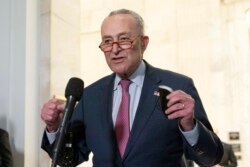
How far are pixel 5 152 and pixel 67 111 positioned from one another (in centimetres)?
203

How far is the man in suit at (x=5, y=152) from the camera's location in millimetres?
3297

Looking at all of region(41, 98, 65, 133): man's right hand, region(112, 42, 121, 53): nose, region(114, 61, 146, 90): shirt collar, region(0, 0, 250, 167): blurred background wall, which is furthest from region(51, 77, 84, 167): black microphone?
region(0, 0, 250, 167): blurred background wall

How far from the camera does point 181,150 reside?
1948 millimetres

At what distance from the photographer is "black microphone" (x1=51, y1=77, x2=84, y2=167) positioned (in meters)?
1.49

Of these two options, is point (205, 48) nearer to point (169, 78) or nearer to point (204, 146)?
point (169, 78)

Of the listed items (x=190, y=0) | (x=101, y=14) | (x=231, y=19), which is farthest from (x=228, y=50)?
(x=101, y=14)

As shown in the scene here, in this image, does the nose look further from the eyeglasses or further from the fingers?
the fingers

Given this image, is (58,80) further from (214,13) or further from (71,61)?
(214,13)

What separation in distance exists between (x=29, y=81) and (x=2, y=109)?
1.21ft

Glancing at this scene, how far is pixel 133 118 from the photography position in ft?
6.51

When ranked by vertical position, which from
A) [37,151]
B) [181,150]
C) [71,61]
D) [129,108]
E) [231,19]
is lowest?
[37,151]

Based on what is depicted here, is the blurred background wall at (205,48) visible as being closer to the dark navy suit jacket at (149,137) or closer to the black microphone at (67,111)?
the dark navy suit jacket at (149,137)

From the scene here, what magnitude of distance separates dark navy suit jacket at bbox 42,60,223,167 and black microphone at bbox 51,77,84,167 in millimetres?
406

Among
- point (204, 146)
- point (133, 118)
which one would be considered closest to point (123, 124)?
point (133, 118)
